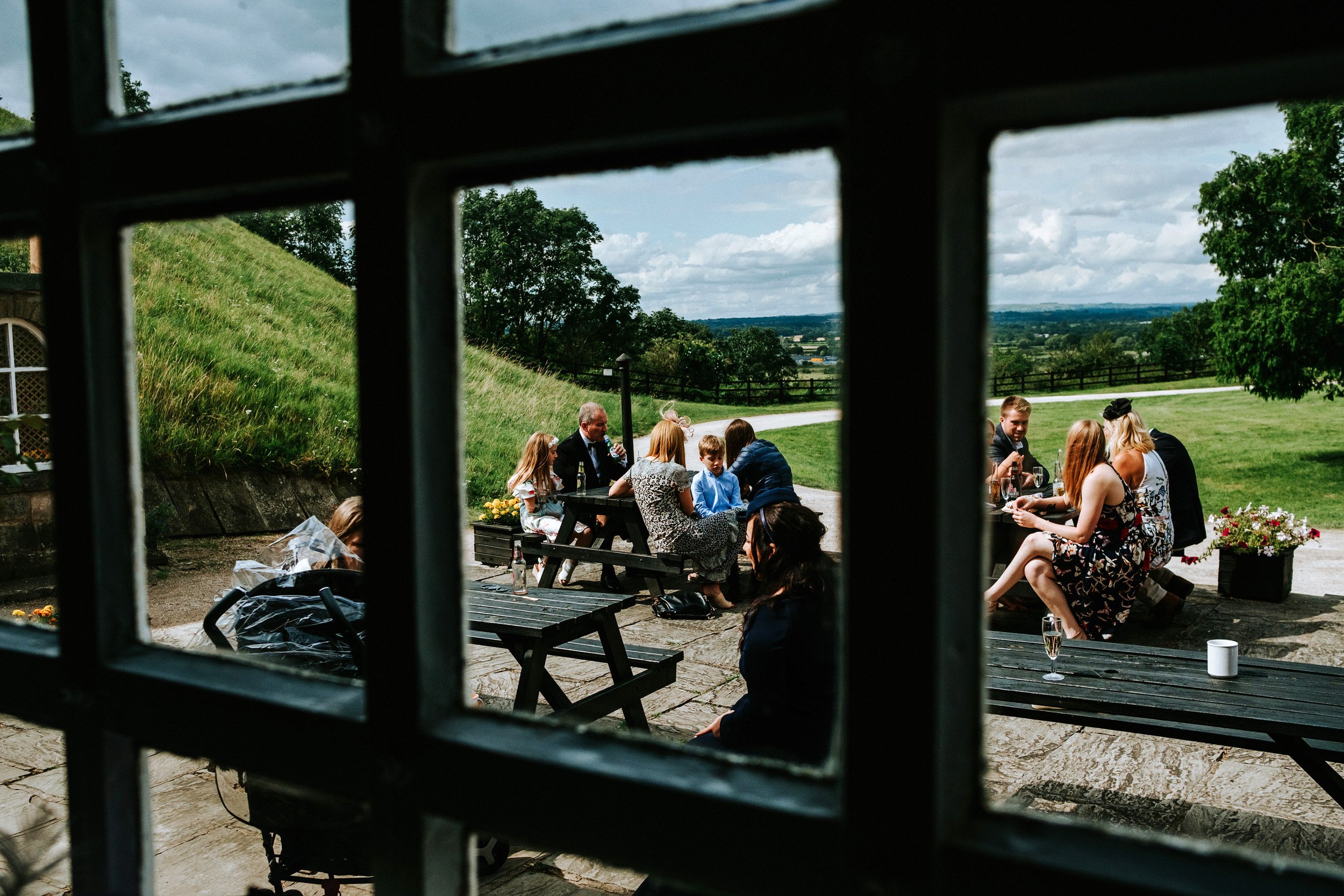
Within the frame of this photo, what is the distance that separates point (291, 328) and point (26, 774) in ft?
37.9

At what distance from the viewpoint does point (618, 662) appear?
13.6 feet

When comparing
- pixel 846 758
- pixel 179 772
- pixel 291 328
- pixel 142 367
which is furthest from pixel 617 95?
pixel 291 328

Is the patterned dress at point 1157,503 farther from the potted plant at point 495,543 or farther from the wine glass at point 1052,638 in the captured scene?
the potted plant at point 495,543

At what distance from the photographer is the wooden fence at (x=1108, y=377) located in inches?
1499

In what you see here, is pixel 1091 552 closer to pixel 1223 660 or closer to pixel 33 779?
pixel 1223 660

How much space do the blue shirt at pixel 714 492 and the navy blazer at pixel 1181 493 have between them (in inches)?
103

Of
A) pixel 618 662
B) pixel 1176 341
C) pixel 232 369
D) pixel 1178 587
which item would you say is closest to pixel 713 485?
pixel 618 662

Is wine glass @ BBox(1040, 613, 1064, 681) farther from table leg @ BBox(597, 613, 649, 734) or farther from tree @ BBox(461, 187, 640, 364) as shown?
tree @ BBox(461, 187, 640, 364)

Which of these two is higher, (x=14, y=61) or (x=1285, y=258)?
(x=1285, y=258)

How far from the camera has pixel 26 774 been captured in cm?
394

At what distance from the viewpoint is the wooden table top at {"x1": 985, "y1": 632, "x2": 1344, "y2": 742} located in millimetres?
2949

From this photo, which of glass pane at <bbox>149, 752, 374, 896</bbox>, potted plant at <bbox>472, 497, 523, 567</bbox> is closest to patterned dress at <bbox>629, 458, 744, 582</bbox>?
potted plant at <bbox>472, 497, 523, 567</bbox>

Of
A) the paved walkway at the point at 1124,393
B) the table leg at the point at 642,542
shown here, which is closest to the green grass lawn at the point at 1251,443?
the paved walkway at the point at 1124,393

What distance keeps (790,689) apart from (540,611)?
5.07 feet
